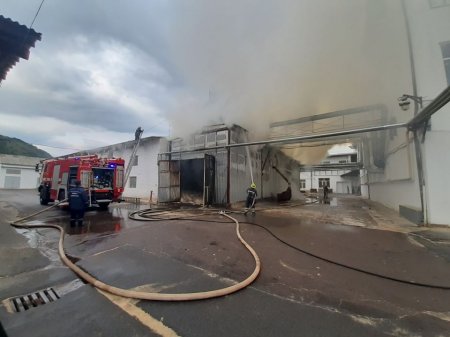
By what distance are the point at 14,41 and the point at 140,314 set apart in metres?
3.68

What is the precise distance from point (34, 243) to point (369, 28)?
13.0 m

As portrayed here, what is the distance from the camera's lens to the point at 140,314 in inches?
88.4

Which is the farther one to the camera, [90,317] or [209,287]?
[209,287]

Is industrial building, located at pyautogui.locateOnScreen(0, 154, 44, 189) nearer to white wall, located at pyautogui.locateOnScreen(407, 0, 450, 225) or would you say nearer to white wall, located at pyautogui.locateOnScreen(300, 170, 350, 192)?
white wall, located at pyautogui.locateOnScreen(407, 0, 450, 225)

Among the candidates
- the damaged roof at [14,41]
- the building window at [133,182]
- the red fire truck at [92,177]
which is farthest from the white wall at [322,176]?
the damaged roof at [14,41]

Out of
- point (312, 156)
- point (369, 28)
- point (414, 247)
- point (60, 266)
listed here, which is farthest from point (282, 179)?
point (60, 266)

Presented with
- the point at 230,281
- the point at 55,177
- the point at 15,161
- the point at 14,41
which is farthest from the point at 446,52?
the point at 15,161

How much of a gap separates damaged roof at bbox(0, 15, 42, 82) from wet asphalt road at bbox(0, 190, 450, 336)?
10.1 feet

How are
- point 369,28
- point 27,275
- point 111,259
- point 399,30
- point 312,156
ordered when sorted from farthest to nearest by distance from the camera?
1. point 312,156
2. point 369,28
3. point 399,30
4. point 111,259
5. point 27,275

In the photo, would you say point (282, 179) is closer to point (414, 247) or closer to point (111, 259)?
point (414, 247)

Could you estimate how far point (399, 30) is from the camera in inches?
308

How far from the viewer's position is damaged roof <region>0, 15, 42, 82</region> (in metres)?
2.62

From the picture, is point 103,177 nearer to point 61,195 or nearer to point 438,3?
point 61,195

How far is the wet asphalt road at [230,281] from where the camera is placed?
2090 mm
